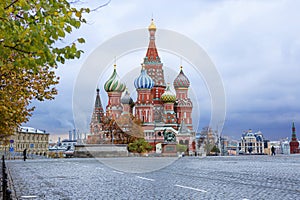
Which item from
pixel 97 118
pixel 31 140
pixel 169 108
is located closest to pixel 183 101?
pixel 169 108

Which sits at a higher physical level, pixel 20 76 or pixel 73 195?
pixel 20 76

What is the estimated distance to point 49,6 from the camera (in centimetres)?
644

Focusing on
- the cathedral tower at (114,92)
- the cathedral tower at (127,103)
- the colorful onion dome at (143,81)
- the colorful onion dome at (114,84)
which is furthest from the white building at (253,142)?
the colorful onion dome at (143,81)

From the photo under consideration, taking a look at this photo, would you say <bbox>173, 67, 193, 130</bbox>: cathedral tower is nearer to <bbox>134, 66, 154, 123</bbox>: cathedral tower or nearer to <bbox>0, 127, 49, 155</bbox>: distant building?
<bbox>134, 66, 154, 123</bbox>: cathedral tower

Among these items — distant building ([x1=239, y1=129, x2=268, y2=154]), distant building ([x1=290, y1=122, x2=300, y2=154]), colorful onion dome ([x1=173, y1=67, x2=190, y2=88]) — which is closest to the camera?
distant building ([x1=290, y1=122, x2=300, y2=154])

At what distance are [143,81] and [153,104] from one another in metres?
4.60

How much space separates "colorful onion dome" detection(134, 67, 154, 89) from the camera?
8881 cm

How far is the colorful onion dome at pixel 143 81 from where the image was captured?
88812 millimetres

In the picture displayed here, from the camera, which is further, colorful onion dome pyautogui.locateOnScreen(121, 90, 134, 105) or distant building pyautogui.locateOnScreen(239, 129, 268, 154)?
distant building pyautogui.locateOnScreen(239, 129, 268, 154)

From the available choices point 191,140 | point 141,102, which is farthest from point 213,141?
point 141,102

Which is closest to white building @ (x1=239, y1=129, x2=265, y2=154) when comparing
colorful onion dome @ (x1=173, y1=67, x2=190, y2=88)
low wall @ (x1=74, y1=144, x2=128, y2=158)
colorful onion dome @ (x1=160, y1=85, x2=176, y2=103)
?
colorful onion dome @ (x1=173, y1=67, x2=190, y2=88)

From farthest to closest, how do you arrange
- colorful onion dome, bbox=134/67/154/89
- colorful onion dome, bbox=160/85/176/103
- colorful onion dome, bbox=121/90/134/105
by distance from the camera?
colorful onion dome, bbox=121/90/134/105, colorful onion dome, bbox=160/85/176/103, colorful onion dome, bbox=134/67/154/89

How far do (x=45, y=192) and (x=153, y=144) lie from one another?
7044cm

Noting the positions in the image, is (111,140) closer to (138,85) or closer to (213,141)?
(138,85)
